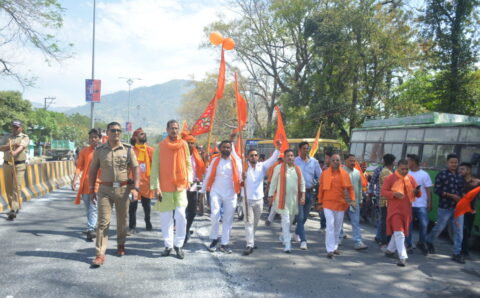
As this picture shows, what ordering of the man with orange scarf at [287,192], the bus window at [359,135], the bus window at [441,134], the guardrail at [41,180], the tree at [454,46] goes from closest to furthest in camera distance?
the man with orange scarf at [287,192] → the bus window at [441,134] → the guardrail at [41,180] → the bus window at [359,135] → the tree at [454,46]

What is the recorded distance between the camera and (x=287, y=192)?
6910 millimetres

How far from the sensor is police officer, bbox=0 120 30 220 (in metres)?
8.08

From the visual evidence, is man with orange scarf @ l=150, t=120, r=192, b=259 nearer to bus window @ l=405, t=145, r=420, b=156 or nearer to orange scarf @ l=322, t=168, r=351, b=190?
orange scarf @ l=322, t=168, r=351, b=190

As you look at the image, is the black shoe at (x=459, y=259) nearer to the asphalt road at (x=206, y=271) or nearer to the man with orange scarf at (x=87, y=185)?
the asphalt road at (x=206, y=271)

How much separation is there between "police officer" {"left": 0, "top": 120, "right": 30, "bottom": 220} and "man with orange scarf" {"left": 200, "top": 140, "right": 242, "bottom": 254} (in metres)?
4.06

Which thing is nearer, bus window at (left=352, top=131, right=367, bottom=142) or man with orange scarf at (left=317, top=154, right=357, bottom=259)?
man with orange scarf at (left=317, top=154, right=357, bottom=259)

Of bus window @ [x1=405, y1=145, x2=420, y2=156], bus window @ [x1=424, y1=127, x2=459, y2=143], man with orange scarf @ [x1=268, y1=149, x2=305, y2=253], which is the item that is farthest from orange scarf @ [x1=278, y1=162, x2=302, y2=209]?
bus window @ [x1=405, y1=145, x2=420, y2=156]

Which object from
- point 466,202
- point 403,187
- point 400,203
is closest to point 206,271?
point 400,203

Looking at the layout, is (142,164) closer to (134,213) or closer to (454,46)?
(134,213)

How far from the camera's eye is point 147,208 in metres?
7.96

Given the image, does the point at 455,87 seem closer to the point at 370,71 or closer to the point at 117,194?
the point at 370,71

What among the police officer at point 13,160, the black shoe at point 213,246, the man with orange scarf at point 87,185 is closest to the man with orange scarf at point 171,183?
the black shoe at point 213,246

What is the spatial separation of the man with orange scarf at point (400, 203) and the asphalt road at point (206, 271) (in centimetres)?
36

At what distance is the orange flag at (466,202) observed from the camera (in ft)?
21.3
